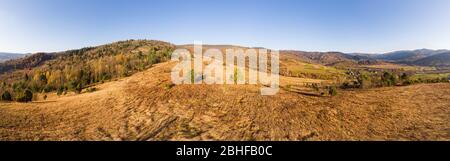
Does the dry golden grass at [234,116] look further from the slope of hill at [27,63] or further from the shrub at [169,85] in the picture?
the slope of hill at [27,63]

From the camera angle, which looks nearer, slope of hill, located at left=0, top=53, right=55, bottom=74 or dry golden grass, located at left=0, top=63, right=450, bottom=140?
dry golden grass, located at left=0, top=63, right=450, bottom=140

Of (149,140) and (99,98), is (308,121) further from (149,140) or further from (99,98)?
(99,98)

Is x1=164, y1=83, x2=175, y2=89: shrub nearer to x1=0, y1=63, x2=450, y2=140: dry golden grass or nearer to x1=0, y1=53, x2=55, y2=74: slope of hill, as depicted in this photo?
x1=0, y1=63, x2=450, y2=140: dry golden grass

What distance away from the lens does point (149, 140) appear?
8969 mm

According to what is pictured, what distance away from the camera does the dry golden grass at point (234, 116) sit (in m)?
9.29

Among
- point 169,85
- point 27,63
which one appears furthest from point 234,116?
point 27,63

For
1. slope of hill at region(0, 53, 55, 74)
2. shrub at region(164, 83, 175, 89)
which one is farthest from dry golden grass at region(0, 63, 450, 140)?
slope of hill at region(0, 53, 55, 74)

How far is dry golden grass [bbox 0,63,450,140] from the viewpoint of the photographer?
9289mm

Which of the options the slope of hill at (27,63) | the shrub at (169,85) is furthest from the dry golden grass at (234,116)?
the slope of hill at (27,63)

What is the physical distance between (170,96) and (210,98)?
209cm

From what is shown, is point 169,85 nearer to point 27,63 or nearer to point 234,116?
point 234,116

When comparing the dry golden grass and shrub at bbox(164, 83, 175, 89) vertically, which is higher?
shrub at bbox(164, 83, 175, 89)
